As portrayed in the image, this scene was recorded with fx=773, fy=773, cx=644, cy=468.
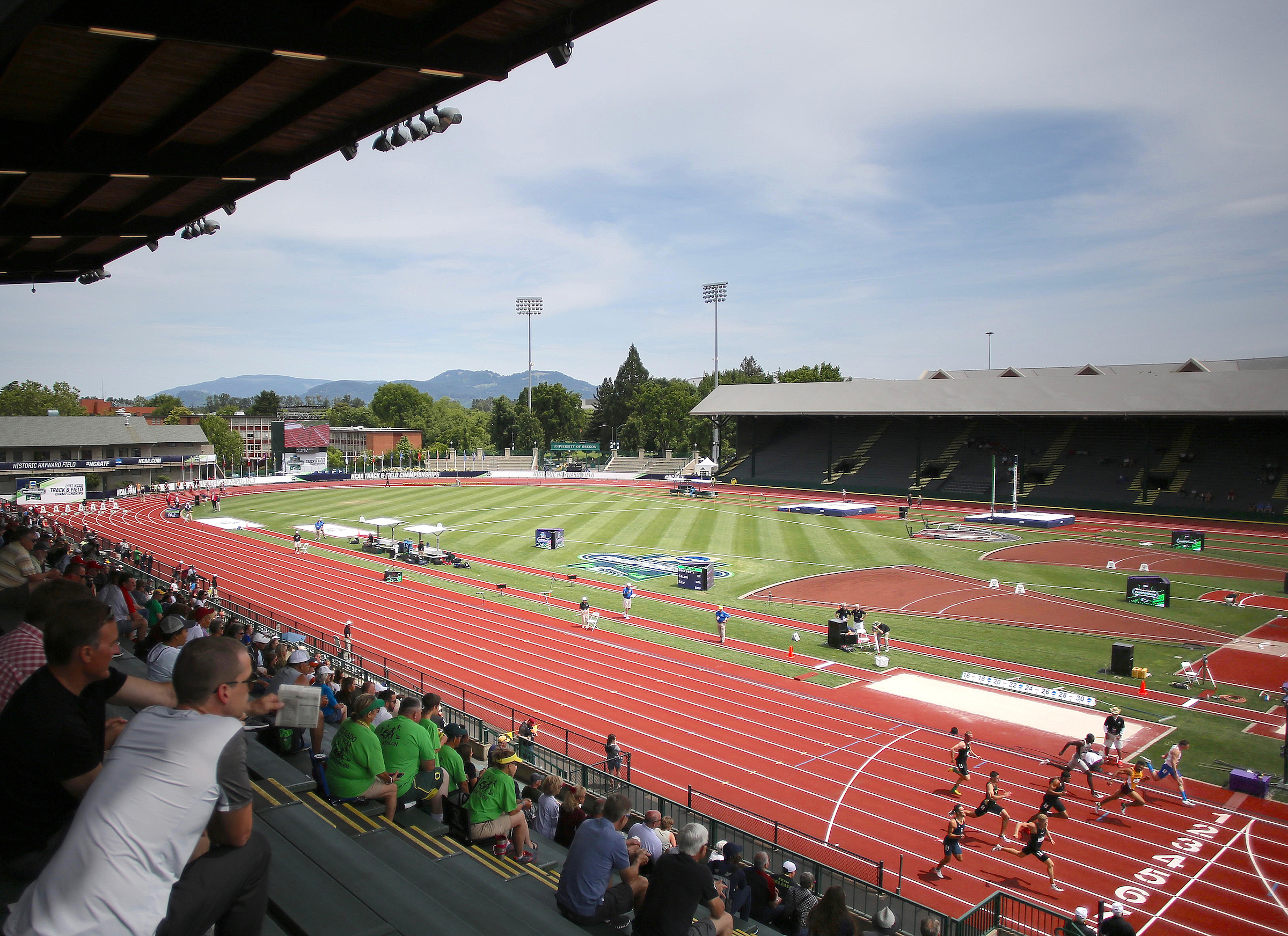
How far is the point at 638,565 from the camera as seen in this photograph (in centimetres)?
3606

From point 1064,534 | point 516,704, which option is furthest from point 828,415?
point 516,704

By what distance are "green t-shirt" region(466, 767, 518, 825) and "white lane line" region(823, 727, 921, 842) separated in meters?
8.15

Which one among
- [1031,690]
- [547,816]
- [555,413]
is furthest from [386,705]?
[555,413]

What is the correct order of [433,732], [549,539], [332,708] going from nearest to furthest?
[433,732] → [332,708] → [549,539]

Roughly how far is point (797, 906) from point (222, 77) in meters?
11.8

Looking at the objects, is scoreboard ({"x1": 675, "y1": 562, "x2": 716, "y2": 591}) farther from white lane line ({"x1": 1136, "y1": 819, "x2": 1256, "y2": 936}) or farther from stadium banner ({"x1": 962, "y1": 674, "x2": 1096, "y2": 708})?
white lane line ({"x1": 1136, "y1": 819, "x2": 1256, "y2": 936})

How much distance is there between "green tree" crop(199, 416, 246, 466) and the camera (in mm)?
102688

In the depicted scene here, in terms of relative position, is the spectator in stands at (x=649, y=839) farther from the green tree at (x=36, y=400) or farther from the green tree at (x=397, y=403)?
the green tree at (x=397, y=403)

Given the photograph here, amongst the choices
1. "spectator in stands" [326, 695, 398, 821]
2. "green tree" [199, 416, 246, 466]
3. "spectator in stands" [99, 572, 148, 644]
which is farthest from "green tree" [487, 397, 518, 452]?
"spectator in stands" [326, 695, 398, 821]

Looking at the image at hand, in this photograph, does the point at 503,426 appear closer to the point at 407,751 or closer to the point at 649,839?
the point at 649,839

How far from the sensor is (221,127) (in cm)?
999

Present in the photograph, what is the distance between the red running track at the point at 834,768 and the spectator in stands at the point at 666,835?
484 cm

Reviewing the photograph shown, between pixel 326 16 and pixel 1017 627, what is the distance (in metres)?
26.0

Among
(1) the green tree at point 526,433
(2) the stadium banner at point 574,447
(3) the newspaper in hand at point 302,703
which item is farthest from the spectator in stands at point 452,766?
(1) the green tree at point 526,433
